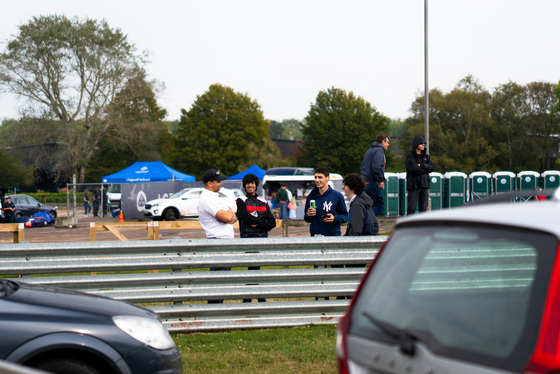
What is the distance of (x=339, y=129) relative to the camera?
70.8 metres

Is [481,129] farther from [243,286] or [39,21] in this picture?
[243,286]

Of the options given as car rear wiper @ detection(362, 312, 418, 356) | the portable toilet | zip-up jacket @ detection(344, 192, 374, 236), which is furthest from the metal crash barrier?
the portable toilet

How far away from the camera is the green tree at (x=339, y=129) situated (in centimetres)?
7050

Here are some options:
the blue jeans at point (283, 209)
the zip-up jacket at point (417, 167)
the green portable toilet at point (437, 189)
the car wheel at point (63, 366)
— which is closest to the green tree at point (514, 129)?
the green portable toilet at point (437, 189)

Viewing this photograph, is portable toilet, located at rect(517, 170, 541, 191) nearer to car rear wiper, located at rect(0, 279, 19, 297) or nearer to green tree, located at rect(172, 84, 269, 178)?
car rear wiper, located at rect(0, 279, 19, 297)

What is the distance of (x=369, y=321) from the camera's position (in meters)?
2.75

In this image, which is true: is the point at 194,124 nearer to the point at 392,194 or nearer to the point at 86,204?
the point at 86,204

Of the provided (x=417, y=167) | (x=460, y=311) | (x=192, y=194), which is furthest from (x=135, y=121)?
(x=460, y=311)

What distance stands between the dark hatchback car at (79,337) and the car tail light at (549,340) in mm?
2709

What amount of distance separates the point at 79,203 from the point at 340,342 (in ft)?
176

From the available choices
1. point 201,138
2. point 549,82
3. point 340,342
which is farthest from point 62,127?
point 340,342

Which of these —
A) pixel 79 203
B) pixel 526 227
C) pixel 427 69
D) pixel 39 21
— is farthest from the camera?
pixel 79 203

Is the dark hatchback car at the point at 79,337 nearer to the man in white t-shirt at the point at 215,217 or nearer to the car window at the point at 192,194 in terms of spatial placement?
the man in white t-shirt at the point at 215,217

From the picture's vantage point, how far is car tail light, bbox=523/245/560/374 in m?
2.09
